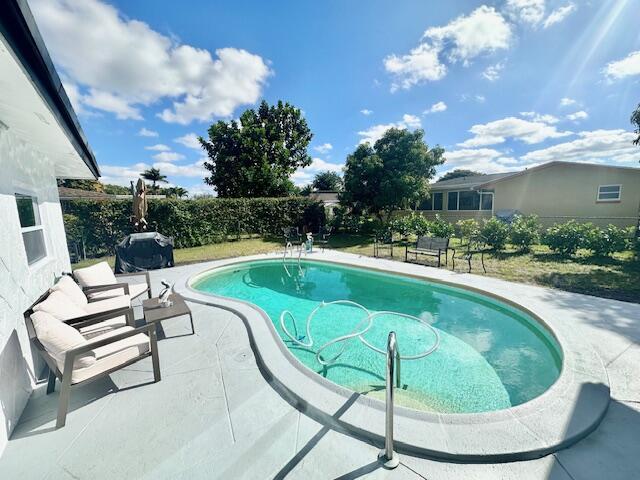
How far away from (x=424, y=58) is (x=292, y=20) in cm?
506

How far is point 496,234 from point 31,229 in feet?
44.6

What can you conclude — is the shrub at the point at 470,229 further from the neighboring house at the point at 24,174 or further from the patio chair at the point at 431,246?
the neighboring house at the point at 24,174

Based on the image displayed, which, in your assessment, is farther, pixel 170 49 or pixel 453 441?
pixel 170 49

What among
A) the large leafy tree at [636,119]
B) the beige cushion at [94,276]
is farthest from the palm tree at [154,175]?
the large leafy tree at [636,119]

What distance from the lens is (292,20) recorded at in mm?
8648

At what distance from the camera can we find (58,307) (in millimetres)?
3342

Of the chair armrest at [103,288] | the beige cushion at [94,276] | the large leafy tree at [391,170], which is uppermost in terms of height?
the large leafy tree at [391,170]

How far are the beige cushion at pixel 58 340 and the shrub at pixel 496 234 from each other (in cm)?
1270

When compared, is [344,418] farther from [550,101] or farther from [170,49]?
[550,101]

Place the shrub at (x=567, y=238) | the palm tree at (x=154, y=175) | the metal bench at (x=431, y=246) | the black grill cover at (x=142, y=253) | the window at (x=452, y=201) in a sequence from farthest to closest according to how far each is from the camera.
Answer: the palm tree at (x=154, y=175) → the window at (x=452, y=201) → the shrub at (x=567, y=238) → the metal bench at (x=431, y=246) → the black grill cover at (x=142, y=253)

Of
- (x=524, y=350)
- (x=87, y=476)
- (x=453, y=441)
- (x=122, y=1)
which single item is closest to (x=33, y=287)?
(x=87, y=476)

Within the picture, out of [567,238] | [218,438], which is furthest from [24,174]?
[567,238]

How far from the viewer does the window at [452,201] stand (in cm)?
2058

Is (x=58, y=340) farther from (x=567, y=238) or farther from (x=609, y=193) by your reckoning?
(x=609, y=193)
